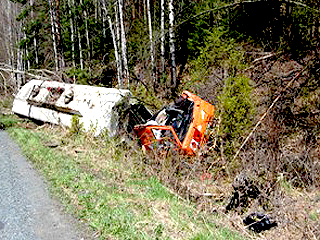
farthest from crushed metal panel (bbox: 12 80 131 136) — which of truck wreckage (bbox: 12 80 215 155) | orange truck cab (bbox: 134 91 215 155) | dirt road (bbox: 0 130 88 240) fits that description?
dirt road (bbox: 0 130 88 240)

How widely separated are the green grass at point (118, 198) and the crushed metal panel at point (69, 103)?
177 cm

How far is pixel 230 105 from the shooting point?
6.54 metres

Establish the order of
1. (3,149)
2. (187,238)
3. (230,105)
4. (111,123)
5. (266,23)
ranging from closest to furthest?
(187,238) → (266,23) → (230,105) → (3,149) → (111,123)

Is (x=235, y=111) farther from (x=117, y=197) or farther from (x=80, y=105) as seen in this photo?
(x=80, y=105)

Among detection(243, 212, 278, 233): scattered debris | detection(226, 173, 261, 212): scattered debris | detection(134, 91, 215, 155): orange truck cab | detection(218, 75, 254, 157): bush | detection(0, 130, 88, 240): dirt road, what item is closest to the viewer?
detection(0, 130, 88, 240): dirt road

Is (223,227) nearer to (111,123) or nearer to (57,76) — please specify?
(111,123)

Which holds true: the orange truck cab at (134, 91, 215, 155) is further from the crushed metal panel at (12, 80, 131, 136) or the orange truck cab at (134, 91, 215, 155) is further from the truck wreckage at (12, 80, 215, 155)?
the crushed metal panel at (12, 80, 131, 136)

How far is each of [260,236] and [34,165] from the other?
4226mm

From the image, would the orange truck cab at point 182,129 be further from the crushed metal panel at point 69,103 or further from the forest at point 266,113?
the crushed metal panel at point 69,103

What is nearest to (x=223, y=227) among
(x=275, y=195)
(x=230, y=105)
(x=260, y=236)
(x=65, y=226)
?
(x=260, y=236)

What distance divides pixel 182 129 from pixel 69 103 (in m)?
4.33

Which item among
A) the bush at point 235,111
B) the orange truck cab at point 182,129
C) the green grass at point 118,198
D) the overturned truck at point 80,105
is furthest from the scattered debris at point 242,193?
the overturned truck at point 80,105

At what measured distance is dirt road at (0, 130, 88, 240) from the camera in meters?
3.83

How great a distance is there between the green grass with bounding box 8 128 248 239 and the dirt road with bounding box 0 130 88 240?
18cm
